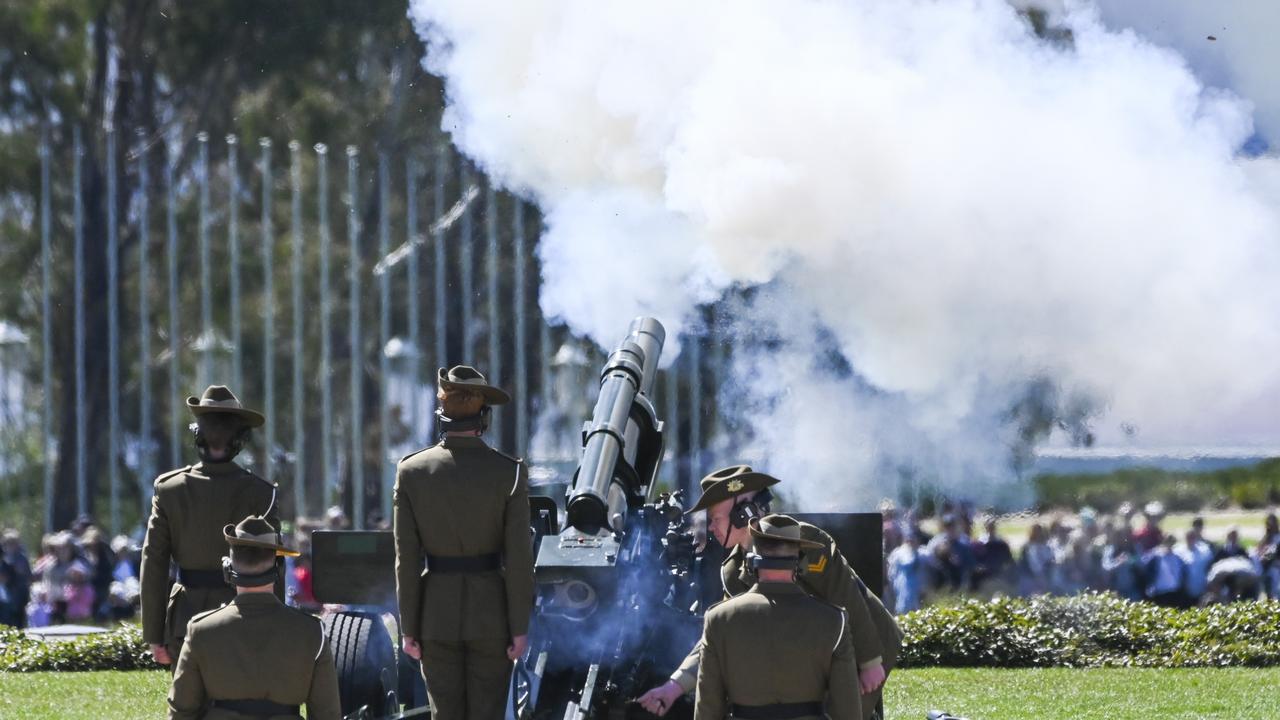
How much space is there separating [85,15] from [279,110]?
12.2 ft

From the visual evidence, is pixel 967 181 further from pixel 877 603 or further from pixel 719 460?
pixel 719 460

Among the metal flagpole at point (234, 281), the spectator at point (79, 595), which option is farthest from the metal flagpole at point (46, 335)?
the spectator at point (79, 595)

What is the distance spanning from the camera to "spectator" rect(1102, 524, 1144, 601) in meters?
19.3

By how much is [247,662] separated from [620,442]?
12.1ft

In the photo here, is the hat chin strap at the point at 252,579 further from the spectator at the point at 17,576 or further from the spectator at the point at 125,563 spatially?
the spectator at the point at 125,563

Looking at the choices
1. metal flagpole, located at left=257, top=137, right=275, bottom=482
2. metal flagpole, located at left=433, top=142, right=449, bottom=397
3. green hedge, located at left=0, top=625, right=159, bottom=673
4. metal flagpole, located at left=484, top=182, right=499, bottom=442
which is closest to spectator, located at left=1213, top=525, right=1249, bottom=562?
green hedge, located at left=0, top=625, right=159, bottom=673

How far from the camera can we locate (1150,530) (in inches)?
760

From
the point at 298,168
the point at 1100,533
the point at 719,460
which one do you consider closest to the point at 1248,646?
the point at 1100,533

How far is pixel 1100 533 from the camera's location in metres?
19.4

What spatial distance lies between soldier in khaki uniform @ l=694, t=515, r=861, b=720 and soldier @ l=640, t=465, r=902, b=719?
2.42ft

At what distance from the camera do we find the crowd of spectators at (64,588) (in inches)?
767

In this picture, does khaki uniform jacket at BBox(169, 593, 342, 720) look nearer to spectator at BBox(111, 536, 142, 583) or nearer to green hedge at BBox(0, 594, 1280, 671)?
green hedge at BBox(0, 594, 1280, 671)

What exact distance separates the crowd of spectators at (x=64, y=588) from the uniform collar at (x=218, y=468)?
11.6 metres

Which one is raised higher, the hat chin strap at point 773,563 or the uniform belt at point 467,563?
the hat chin strap at point 773,563
